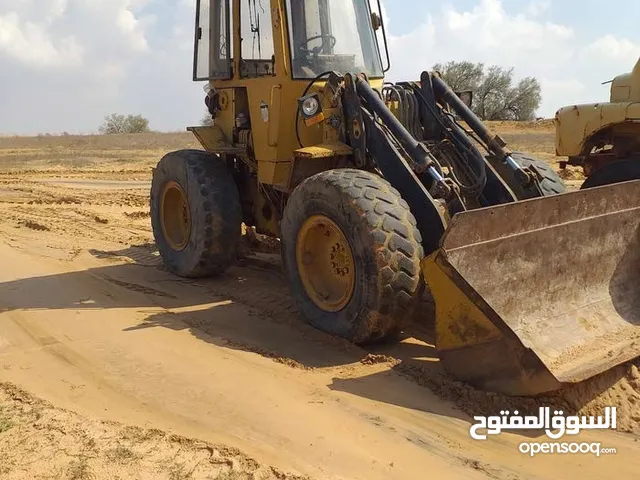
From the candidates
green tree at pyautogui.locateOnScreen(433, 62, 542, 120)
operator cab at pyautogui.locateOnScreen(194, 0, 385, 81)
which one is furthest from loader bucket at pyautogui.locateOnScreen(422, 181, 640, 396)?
green tree at pyautogui.locateOnScreen(433, 62, 542, 120)

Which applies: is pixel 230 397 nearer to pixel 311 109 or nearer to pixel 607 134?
pixel 311 109

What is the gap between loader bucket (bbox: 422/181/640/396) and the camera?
3949 mm

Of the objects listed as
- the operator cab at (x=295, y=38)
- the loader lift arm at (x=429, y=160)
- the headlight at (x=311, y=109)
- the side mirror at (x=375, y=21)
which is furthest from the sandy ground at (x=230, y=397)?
the side mirror at (x=375, y=21)

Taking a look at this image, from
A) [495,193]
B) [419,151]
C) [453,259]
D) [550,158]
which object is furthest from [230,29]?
[550,158]

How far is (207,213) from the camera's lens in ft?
21.5

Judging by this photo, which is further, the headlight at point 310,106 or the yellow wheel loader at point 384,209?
the headlight at point 310,106

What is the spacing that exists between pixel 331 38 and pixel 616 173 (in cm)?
382

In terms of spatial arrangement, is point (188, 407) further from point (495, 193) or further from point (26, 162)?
point (26, 162)

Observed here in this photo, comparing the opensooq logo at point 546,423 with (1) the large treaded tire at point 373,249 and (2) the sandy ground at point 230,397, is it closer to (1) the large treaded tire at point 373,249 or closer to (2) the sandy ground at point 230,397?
(2) the sandy ground at point 230,397

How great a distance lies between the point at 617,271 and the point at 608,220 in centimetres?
38

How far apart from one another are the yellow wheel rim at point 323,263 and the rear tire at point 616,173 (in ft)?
13.4

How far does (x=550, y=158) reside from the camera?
1986 centimetres

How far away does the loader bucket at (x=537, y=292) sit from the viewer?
3949mm

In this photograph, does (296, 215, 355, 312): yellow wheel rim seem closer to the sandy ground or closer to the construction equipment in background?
the sandy ground
